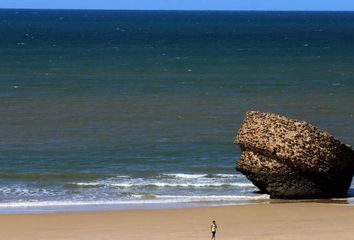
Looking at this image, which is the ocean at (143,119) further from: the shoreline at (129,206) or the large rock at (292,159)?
the large rock at (292,159)

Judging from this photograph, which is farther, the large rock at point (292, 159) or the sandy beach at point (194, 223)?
the large rock at point (292, 159)

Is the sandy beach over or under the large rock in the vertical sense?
under

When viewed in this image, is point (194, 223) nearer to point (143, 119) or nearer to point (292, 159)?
point (292, 159)

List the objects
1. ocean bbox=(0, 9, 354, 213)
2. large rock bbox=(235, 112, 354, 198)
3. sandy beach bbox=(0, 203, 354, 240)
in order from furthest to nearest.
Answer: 1. ocean bbox=(0, 9, 354, 213)
2. large rock bbox=(235, 112, 354, 198)
3. sandy beach bbox=(0, 203, 354, 240)

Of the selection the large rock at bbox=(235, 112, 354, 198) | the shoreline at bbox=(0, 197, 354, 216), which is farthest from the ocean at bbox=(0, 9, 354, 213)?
the large rock at bbox=(235, 112, 354, 198)

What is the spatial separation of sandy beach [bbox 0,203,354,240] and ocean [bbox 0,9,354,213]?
1389mm

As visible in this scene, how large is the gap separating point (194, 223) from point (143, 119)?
22.2m

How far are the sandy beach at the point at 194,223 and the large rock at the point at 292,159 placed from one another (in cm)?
70

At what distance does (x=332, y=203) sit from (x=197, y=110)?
23.4 meters

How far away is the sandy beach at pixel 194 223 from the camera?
25.1 meters

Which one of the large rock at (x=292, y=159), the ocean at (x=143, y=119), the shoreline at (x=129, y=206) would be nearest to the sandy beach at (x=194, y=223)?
the shoreline at (x=129, y=206)

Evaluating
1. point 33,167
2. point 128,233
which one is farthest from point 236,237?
point 33,167

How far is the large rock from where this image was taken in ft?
93.7

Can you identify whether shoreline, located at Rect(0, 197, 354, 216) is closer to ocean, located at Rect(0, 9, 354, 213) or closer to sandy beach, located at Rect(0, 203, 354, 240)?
ocean, located at Rect(0, 9, 354, 213)
